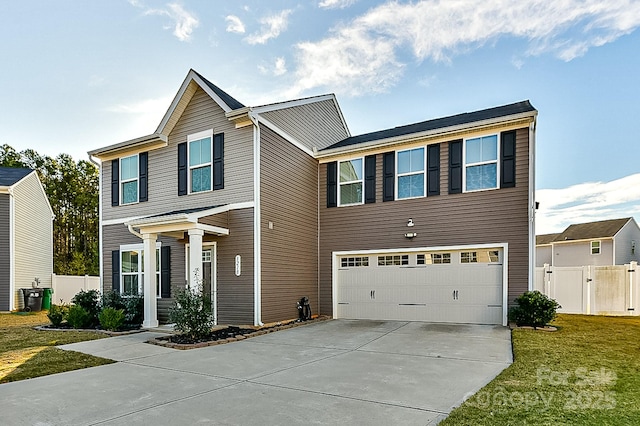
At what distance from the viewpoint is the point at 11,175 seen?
17.9 meters

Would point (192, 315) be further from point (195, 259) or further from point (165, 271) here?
point (165, 271)

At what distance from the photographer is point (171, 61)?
42.2 ft

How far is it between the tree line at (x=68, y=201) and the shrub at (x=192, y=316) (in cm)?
2294

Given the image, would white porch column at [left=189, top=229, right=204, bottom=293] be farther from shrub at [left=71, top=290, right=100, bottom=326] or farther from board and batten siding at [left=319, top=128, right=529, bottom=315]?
board and batten siding at [left=319, top=128, right=529, bottom=315]

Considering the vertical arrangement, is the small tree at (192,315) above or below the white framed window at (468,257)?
below

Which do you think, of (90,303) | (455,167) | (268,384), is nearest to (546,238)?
(455,167)

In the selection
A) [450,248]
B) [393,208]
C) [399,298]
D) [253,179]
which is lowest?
[399,298]

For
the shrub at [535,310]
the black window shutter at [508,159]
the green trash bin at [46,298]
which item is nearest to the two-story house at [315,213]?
the black window shutter at [508,159]

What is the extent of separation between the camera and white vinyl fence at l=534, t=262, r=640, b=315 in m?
12.6

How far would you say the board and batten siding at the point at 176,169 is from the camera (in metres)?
10.6

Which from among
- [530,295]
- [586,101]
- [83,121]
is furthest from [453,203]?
[83,121]

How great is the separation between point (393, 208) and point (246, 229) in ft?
14.2

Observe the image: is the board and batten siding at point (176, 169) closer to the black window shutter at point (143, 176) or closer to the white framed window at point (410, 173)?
the black window shutter at point (143, 176)

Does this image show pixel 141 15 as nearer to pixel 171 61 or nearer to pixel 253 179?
pixel 171 61
